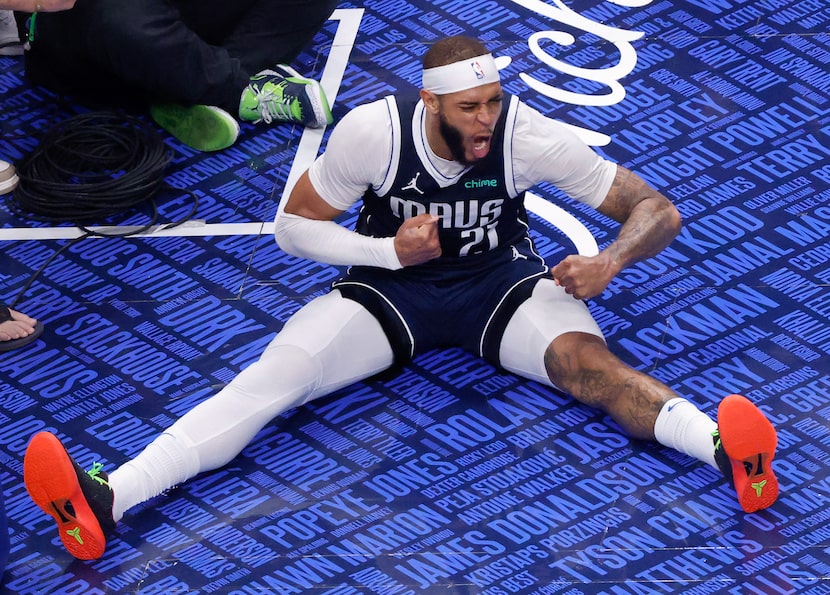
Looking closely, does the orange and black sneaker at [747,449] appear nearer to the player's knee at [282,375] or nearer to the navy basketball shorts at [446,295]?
the navy basketball shorts at [446,295]

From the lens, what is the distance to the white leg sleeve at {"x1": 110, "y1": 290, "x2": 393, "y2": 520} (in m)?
4.50

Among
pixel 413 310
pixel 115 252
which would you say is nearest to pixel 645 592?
pixel 413 310

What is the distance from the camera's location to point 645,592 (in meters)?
4.21

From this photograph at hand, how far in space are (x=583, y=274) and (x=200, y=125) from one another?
2251mm

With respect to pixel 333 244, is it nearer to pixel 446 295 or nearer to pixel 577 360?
pixel 446 295

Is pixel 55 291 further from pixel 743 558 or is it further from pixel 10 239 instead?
pixel 743 558

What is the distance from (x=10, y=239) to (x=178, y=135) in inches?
34.4

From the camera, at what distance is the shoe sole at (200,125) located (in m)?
6.05

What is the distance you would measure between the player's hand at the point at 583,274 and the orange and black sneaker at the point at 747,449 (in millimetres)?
582

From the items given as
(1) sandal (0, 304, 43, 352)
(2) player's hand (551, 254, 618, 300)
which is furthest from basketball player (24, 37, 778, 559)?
(1) sandal (0, 304, 43, 352)

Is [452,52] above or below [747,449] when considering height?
above

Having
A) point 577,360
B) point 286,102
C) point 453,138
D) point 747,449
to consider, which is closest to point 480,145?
point 453,138

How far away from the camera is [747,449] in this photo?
4.25 metres

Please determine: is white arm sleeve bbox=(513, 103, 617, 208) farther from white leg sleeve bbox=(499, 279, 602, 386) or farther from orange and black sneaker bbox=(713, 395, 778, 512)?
orange and black sneaker bbox=(713, 395, 778, 512)
